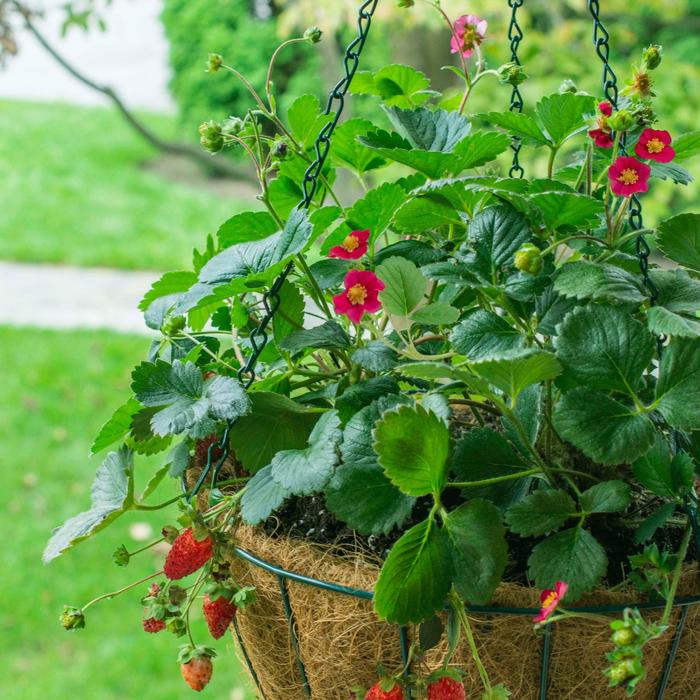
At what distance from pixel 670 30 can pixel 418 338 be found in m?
4.64

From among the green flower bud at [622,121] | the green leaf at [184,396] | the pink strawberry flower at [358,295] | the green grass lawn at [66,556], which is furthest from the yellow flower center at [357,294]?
the green grass lawn at [66,556]

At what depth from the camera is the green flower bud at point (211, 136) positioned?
0.72 metres

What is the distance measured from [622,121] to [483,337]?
17 centimetres

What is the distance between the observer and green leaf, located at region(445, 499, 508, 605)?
0.60m

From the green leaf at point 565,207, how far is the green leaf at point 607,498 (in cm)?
19

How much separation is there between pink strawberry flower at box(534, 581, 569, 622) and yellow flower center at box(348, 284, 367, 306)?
0.79 feet

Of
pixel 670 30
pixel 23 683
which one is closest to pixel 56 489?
pixel 23 683

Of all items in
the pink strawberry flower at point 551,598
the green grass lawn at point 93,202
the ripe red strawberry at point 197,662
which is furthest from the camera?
the green grass lawn at point 93,202

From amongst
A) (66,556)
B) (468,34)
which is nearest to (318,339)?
(468,34)

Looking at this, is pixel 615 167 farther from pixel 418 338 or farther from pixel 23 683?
pixel 23 683

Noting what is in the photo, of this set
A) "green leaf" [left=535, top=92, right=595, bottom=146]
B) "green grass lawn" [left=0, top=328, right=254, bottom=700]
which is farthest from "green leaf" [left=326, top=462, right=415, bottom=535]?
"green grass lawn" [left=0, top=328, right=254, bottom=700]

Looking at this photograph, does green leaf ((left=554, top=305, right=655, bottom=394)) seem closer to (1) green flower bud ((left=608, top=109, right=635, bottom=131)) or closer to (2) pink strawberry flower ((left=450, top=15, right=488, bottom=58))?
(1) green flower bud ((left=608, top=109, right=635, bottom=131))

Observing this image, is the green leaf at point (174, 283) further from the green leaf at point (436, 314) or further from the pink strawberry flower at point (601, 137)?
the pink strawberry flower at point (601, 137)

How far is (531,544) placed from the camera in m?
0.71
